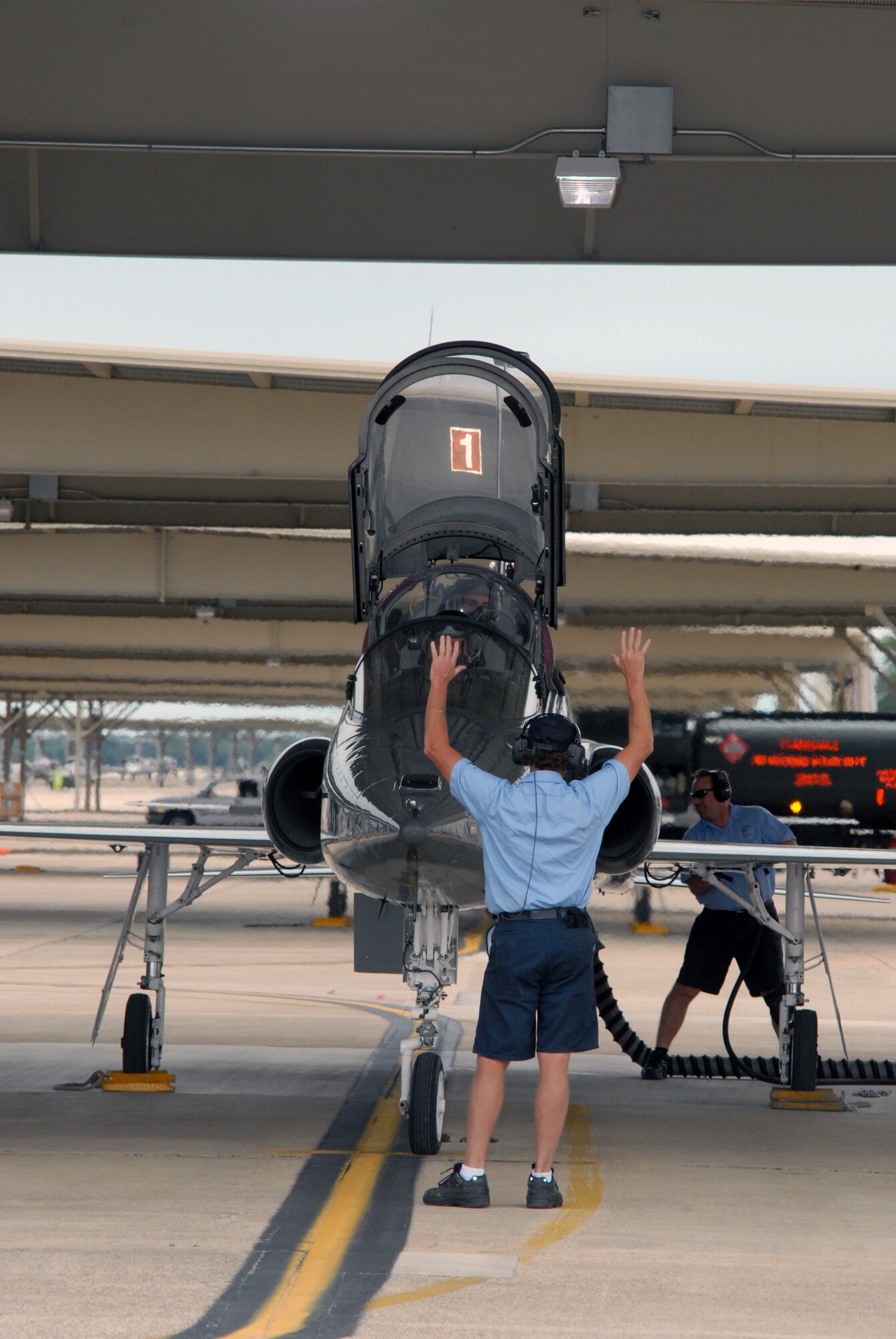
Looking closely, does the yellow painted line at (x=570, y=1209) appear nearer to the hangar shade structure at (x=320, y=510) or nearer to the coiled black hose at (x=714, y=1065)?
the coiled black hose at (x=714, y=1065)

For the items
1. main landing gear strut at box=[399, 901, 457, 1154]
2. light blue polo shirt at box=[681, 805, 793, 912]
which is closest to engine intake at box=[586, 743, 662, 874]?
main landing gear strut at box=[399, 901, 457, 1154]

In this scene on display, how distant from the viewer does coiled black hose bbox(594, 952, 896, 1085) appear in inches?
366

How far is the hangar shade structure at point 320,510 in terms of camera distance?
49.8 feet

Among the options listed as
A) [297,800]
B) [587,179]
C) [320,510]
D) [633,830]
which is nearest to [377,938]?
[297,800]

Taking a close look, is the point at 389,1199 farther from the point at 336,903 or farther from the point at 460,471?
the point at 336,903

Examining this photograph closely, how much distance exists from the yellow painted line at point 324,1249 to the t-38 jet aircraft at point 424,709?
396 mm

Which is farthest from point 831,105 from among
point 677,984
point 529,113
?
point 677,984

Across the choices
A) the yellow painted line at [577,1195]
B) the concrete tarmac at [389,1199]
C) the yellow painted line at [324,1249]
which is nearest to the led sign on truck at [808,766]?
the concrete tarmac at [389,1199]

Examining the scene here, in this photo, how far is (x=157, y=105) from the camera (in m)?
8.17

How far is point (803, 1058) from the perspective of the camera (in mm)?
8914

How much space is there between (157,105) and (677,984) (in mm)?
6397

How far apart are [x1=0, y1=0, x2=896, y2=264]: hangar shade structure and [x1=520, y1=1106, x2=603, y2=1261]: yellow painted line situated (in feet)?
17.8

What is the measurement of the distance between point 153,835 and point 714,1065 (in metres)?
4.17

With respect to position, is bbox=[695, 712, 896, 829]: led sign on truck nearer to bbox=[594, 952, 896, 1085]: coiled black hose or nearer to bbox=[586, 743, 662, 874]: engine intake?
bbox=[594, 952, 896, 1085]: coiled black hose
